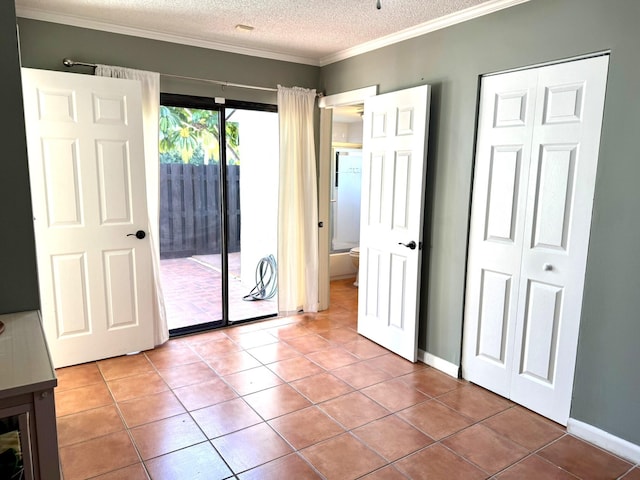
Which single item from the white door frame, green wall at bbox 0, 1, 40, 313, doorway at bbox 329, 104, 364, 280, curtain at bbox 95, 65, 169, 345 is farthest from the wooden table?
doorway at bbox 329, 104, 364, 280

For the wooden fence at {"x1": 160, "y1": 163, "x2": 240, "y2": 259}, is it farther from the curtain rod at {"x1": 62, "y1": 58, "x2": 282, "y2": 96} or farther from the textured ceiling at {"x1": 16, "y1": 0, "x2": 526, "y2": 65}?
the textured ceiling at {"x1": 16, "y1": 0, "x2": 526, "y2": 65}

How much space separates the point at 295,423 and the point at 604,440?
166 cm

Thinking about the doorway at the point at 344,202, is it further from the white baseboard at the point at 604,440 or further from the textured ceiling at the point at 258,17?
the white baseboard at the point at 604,440

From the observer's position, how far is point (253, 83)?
3916 mm

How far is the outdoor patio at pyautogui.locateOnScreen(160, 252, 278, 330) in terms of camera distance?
417 cm

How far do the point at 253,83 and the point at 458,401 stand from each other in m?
3.05

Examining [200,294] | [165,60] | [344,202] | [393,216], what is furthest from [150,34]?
[344,202]

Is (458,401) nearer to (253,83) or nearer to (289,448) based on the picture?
(289,448)

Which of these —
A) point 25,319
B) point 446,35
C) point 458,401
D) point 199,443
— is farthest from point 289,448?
point 446,35

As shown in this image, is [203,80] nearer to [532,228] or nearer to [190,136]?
[190,136]

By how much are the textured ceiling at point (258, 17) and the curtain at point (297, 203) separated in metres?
0.58

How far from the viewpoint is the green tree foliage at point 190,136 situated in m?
3.74

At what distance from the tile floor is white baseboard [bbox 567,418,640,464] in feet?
0.17

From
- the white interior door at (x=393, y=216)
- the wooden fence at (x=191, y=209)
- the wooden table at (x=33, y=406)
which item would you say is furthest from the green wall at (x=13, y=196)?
the white interior door at (x=393, y=216)
